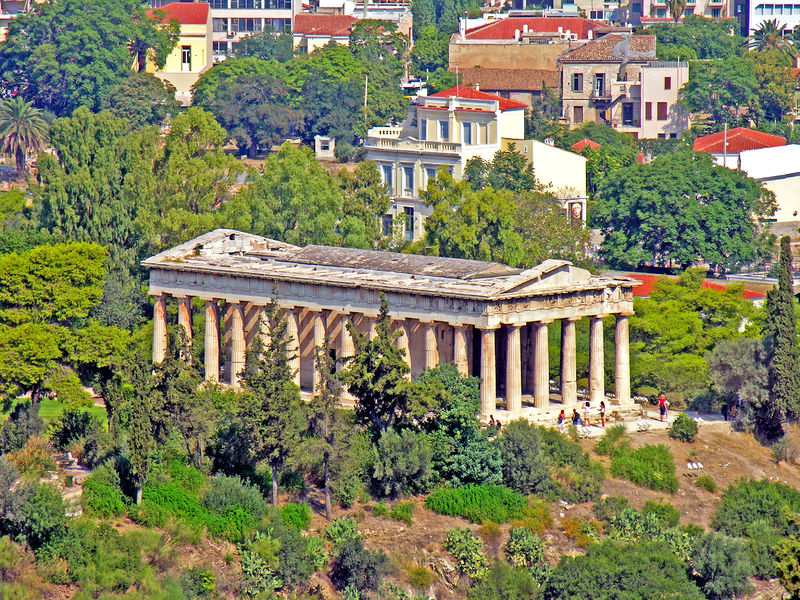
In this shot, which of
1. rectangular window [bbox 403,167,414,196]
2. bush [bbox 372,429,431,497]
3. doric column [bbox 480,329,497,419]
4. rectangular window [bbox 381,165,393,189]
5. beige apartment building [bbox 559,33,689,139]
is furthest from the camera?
beige apartment building [bbox 559,33,689,139]

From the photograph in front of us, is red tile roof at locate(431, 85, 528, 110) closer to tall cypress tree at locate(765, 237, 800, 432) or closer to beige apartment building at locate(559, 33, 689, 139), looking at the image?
beige apartment building at locate(559, 33, 689, 139)

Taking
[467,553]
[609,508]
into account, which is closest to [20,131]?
[609,508]

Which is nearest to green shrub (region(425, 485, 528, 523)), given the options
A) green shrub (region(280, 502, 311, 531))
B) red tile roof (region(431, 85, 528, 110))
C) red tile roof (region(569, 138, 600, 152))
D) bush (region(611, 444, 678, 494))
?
green shrub (region(280, 502, 311, 531))

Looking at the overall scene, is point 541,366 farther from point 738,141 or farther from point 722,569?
point 738,141

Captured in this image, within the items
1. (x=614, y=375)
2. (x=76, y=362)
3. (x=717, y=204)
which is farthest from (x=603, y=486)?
(x=717, y=204)

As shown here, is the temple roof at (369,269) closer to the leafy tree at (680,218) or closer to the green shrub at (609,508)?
the green shrub at (609,508)

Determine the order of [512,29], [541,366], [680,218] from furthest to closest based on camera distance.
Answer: [512,29] → [680,218] → [541,366]
